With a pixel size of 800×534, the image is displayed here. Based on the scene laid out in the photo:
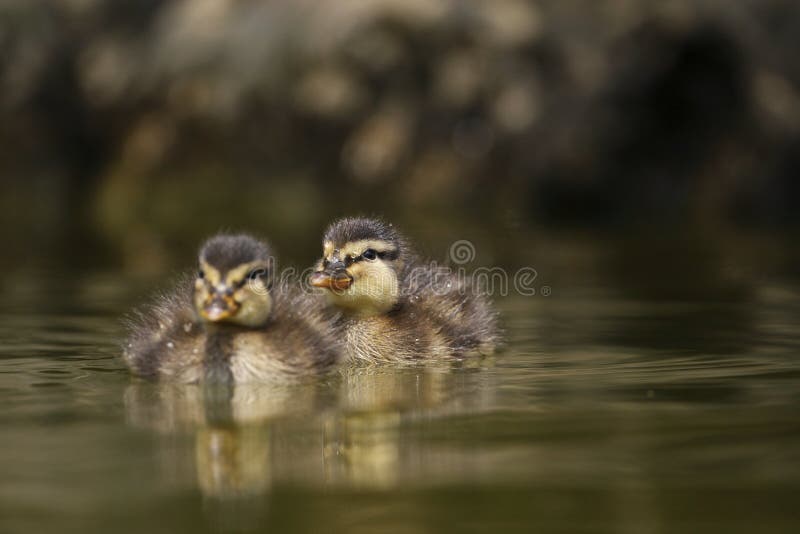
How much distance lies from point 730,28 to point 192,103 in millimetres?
6519

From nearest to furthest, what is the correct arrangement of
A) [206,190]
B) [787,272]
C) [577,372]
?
[577,372] → [787,272] → [206,190]

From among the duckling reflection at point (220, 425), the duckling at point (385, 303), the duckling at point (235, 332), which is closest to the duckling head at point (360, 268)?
the duckling at point (385, 303)

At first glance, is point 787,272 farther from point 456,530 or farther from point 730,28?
point 456,530

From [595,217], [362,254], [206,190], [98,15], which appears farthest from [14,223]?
[362,254]

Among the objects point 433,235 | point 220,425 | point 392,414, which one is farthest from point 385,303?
point 433,235

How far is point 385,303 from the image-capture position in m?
7.41

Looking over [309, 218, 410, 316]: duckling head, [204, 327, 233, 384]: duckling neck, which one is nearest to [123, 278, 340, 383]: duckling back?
[204, 327, 233, 384]: duckling neck

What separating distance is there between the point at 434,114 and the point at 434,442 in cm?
1274

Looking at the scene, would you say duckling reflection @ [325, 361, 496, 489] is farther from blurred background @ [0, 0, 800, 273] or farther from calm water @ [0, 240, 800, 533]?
blurred background @ [0, 0, 800, 273]

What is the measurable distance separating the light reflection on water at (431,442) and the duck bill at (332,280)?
18.6 inches

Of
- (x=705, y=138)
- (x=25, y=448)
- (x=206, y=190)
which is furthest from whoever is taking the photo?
(x=206, y=190)

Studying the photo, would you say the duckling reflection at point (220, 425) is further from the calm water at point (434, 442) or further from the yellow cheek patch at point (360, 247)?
the yellow cheek patch at point (360, 247)

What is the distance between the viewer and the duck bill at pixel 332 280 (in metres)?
7.14

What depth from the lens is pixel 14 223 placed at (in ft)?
51.6
